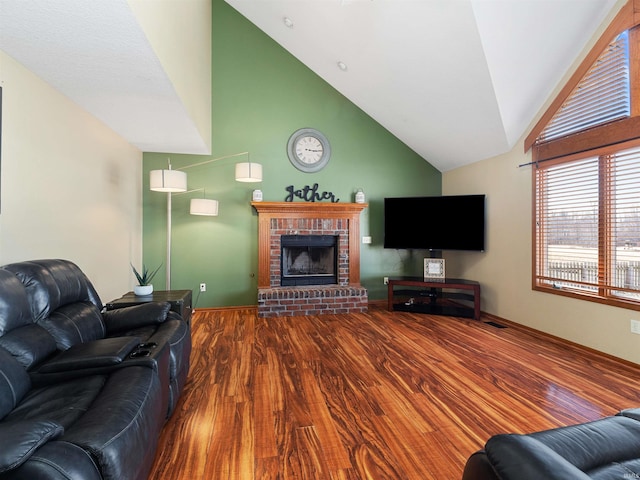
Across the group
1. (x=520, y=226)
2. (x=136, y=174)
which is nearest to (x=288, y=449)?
(x=520, y=226)

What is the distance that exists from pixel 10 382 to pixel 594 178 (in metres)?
4.56

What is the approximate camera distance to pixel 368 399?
2.11 meters

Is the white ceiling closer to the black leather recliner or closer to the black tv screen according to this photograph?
the black tv screen

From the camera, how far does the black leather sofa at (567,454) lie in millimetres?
778

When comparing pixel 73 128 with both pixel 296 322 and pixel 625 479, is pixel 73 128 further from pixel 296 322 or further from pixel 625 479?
pixel 625 479

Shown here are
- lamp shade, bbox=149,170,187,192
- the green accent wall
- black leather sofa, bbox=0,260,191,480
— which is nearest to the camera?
black leather sofa, bbox=0,260,191,480

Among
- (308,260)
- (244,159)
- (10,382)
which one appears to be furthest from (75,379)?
(244,159)

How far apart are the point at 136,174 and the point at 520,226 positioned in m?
5.08

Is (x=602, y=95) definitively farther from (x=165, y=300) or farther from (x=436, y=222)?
(x=165, y=300)

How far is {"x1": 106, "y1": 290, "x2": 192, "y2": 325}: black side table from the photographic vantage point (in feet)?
8.76

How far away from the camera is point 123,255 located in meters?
3.72

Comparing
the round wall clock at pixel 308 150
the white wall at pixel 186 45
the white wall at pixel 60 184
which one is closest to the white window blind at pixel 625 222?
the round wall clock at pixel 308 150

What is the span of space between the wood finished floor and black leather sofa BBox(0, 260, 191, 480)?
1.15ft

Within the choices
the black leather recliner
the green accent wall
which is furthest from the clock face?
the black leather recliner
